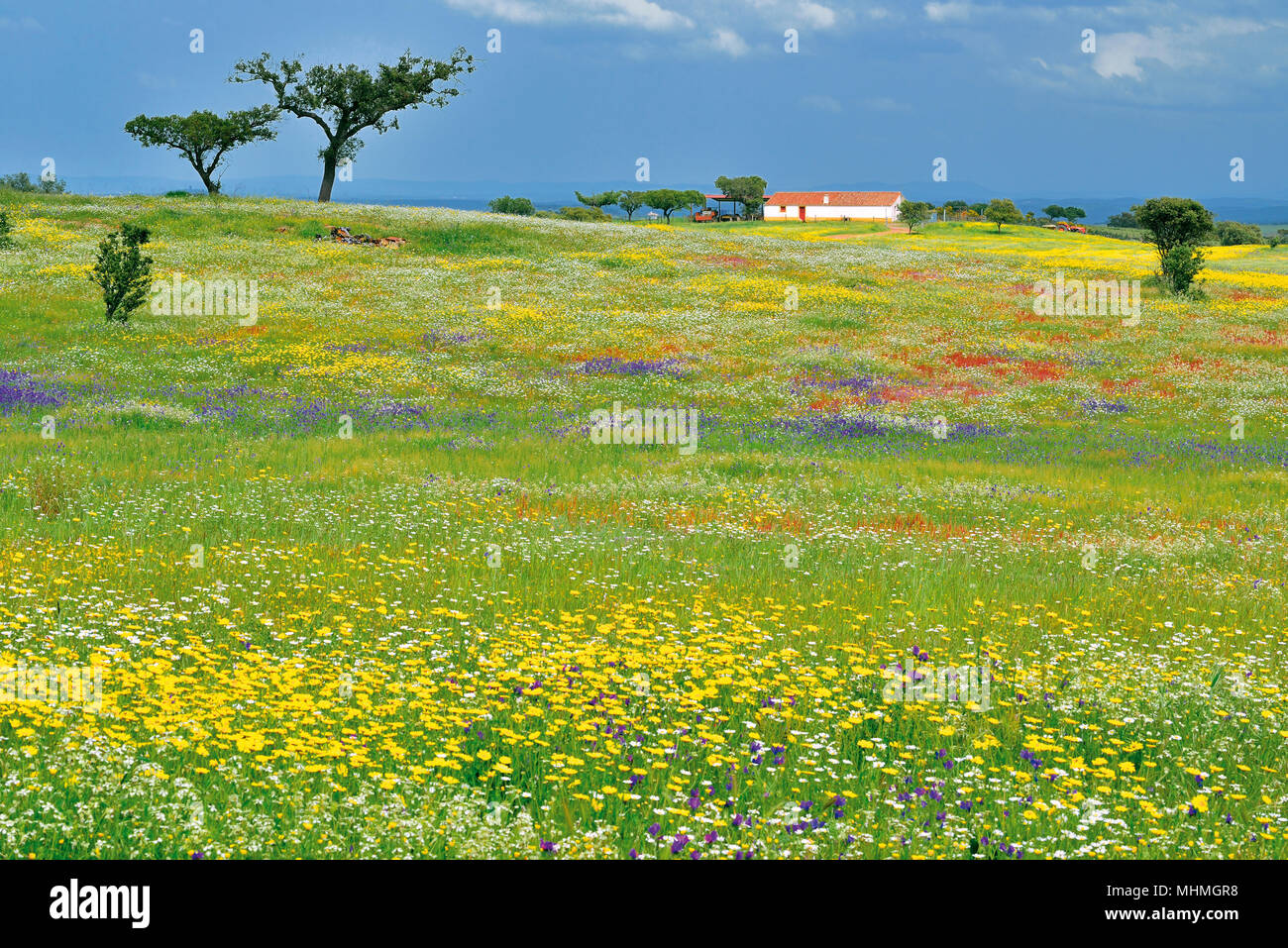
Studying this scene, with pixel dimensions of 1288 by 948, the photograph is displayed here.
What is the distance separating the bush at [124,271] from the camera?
125 ft

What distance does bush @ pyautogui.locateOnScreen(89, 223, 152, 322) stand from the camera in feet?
125

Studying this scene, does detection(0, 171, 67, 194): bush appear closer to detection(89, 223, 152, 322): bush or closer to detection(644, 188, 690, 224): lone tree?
detection(89, 223, 152, 322): bush

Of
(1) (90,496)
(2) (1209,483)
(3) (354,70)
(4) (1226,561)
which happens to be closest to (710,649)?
(4) (1226,561)

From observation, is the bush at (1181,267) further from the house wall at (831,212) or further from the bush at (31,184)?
the house wall at (831,212)

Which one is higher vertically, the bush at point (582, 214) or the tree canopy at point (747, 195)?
the tree canopy at point (747, 195)

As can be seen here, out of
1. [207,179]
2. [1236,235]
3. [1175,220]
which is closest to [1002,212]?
[1236,235]

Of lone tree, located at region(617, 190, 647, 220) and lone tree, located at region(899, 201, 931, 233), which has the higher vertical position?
lone tree, located at region(617, 190, 647, 220)

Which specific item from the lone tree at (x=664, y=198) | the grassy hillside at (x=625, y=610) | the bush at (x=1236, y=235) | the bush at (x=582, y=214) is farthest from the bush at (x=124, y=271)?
the lone tree at (x=664, y=198)

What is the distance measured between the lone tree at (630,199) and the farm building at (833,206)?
80.3ft

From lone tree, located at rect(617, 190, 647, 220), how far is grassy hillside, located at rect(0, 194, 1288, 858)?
518ft

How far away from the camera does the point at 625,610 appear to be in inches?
439

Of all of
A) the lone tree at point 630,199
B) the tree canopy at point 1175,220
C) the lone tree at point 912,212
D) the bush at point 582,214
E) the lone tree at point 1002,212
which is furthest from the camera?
the lone tree at point 630,199

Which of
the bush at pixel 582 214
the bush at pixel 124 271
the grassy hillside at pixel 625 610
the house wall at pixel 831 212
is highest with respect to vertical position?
the house wall at pixel 831 212

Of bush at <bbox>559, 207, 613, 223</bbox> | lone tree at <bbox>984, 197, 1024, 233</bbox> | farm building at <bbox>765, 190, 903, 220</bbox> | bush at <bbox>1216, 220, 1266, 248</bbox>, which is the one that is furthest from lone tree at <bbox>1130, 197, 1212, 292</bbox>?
farm building at <bbox>765, 190, 903, 220</bbox>
